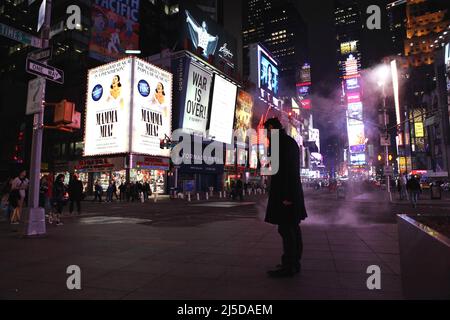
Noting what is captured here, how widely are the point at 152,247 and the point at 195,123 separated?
3437cm

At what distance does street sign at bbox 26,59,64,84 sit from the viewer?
320 inches

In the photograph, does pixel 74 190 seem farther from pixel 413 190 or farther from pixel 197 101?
pixel 197 101

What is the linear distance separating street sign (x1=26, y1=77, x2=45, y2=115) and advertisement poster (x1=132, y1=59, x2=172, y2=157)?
927 inches

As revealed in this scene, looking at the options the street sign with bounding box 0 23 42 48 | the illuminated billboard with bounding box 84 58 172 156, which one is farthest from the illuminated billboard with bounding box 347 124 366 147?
the street sign with bounding box 0 23 42 48

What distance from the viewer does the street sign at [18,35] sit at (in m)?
7.56

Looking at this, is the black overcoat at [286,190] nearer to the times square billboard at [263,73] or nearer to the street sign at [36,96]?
the street sign at [36,96]

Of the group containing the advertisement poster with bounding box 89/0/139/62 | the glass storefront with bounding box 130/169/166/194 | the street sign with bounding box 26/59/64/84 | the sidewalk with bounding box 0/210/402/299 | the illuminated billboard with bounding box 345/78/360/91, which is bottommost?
the sidewalk with bounding box 0/210/402/299

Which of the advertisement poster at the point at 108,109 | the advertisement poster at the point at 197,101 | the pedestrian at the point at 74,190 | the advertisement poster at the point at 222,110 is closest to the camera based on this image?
the pedestrian at the point at 74,190

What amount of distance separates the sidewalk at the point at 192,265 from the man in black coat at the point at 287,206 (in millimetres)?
256

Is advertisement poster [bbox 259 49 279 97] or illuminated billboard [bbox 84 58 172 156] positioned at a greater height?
advertisement poster [bbox 259 49 279 97]

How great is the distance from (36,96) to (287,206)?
776 centimetres

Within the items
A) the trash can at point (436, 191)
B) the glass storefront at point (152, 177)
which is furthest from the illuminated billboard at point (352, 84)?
the trash can at point (436, 191)

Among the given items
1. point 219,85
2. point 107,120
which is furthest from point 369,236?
point 219,85

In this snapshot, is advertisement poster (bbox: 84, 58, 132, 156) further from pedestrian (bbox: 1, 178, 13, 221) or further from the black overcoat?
the black overcoat
